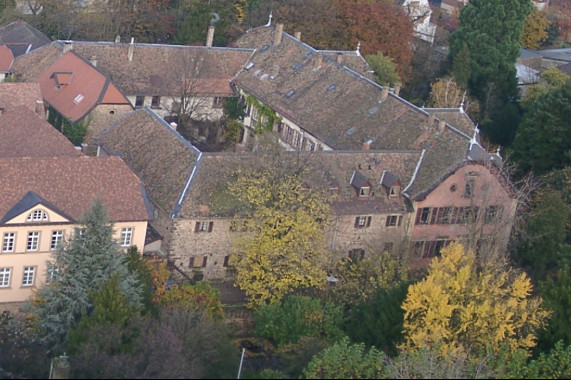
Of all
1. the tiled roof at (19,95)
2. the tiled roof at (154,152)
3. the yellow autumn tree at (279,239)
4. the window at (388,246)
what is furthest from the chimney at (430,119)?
the tiled roof at (19,95)

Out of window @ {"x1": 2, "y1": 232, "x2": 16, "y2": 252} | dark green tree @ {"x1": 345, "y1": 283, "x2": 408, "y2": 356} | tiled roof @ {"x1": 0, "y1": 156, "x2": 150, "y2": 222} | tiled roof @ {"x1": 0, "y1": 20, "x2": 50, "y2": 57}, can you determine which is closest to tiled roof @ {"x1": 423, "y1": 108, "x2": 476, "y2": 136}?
dark green tree @ {"x1": 345, "y1": 283, "x2": 408, "y2": 356}

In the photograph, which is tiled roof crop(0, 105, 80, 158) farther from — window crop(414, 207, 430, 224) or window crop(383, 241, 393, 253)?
window crop(414, 207, 430, 224)

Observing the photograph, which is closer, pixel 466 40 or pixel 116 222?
pixel 116 222

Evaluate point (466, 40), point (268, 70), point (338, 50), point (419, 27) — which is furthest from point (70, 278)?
point (419, 27)

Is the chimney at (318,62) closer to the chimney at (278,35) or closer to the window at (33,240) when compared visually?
the chimney at (278,35)

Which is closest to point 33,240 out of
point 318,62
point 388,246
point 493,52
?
point 388,246

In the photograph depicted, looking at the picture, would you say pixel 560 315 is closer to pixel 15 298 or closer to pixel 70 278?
pixel 70 278
